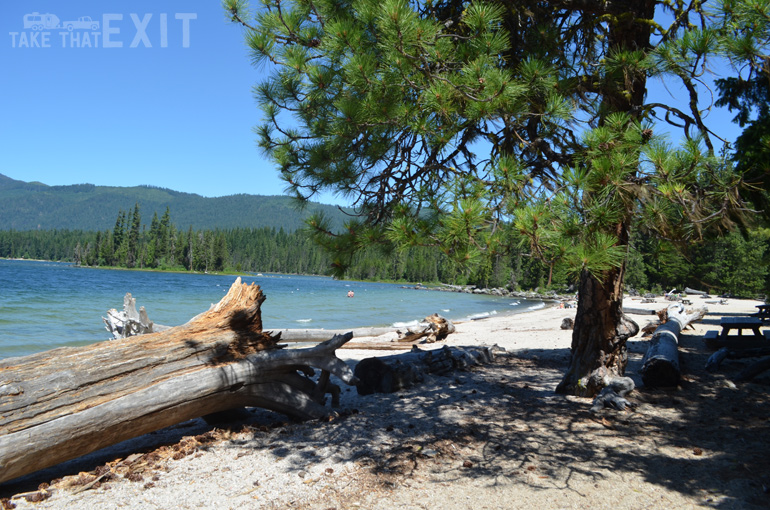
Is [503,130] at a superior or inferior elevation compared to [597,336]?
superior

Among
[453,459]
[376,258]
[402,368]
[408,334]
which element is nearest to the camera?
[453,459]

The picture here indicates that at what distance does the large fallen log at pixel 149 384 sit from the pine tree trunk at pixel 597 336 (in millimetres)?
2831

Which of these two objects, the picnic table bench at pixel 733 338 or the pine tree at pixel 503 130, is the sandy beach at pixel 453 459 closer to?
the pine tree at pixel 503 130

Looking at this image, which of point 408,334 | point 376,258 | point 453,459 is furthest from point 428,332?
point 453,459

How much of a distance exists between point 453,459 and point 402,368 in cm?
270

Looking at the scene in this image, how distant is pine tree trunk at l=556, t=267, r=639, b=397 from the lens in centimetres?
547

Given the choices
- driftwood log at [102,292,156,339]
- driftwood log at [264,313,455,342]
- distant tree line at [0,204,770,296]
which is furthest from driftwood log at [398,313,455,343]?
driftwood log at [102,292,156,339]

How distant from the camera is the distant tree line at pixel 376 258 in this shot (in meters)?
4.34

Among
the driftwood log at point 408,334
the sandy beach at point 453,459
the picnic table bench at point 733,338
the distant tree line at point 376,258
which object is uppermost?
the distant tree line at point 376,258

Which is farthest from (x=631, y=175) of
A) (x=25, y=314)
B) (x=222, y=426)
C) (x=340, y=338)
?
(x=25, y=314)

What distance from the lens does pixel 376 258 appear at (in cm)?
485

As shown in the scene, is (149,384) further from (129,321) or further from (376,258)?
(129,321)

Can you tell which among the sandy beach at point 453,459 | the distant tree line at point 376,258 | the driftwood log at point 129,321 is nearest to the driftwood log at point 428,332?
the distant tree line at point 376,258

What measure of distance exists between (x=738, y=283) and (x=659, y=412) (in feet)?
132
